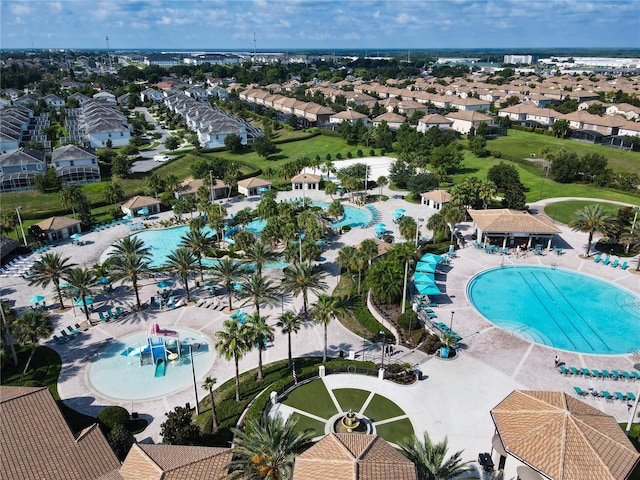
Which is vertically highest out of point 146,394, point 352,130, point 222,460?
point 352,130

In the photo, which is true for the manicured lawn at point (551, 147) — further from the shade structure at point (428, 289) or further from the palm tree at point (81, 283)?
the palm tree at point (81, 283)

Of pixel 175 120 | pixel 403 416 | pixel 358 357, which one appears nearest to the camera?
pixel 403 416

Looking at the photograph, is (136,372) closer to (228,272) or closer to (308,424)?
(228,272)

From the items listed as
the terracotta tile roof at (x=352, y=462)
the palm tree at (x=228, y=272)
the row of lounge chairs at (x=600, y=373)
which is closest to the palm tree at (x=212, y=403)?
the terracotta tile roof at (x=352, y=462)

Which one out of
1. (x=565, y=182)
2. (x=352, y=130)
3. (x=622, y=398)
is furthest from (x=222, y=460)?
(x=352, y=130)

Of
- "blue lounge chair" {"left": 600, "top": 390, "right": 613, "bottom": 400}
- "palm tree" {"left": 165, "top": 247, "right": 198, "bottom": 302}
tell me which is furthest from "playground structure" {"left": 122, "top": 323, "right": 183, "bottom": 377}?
"blue lounge chair" {"left": 600, "top": 390, "right": 613, "bottom": 400}

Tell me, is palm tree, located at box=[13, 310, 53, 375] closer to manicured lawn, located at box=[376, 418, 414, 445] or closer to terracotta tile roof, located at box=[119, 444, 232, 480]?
terracotta tile roof, located at box=[119, 444, 232, 480]

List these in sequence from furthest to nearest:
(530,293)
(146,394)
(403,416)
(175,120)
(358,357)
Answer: (175,120)
(530,293)
(358,357)
(146,394)
(403,416)

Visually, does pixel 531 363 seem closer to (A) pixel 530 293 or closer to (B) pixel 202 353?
(A) pixel 530 293

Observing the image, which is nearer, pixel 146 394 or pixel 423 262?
pixel 146 394
